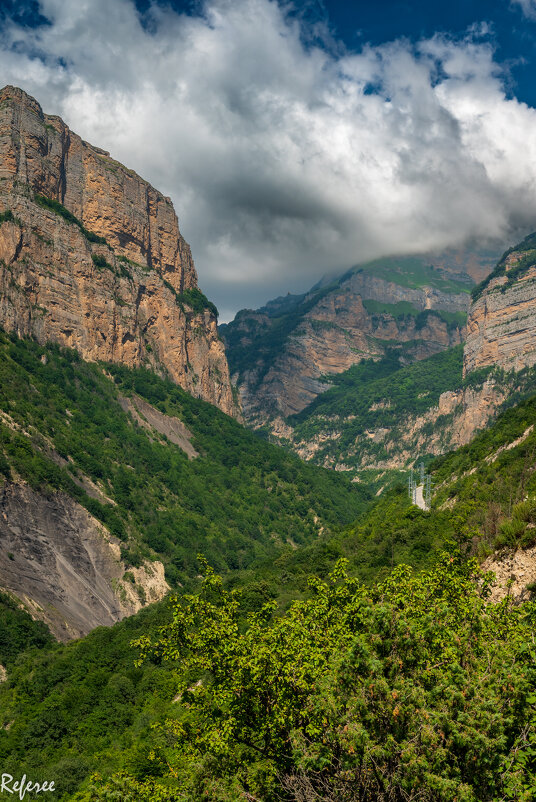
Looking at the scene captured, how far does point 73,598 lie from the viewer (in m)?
89.1

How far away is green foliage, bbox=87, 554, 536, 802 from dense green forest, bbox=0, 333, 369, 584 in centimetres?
8077

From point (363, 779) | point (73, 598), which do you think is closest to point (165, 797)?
point (363, 779)

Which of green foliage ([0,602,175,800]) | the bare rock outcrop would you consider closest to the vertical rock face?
the bare rock outcrop

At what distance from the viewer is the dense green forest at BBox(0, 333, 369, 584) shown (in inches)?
4336

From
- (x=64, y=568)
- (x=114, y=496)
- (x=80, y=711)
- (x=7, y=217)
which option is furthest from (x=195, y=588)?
(x=7, y=217)

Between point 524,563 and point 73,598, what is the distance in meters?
75.1

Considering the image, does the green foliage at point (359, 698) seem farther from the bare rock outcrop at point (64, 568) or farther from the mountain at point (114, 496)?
the bare rock outcrop at point (64, 568)

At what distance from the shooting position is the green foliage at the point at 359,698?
535 inches

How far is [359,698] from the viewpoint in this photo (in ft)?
46.3

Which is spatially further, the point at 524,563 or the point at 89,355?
the point at 89,355

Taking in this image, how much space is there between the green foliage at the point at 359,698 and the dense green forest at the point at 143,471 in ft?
265

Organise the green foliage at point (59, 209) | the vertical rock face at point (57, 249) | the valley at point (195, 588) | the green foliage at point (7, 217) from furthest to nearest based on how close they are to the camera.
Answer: the green foliage at point (59, 209)
the vertical rock face at point (57, 249)
the green foliage at point (7, 217)
the valley at point (195, 588)

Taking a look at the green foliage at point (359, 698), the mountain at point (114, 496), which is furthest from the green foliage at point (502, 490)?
the mountain at point (114, 496)

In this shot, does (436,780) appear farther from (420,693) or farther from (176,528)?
(176,528)
